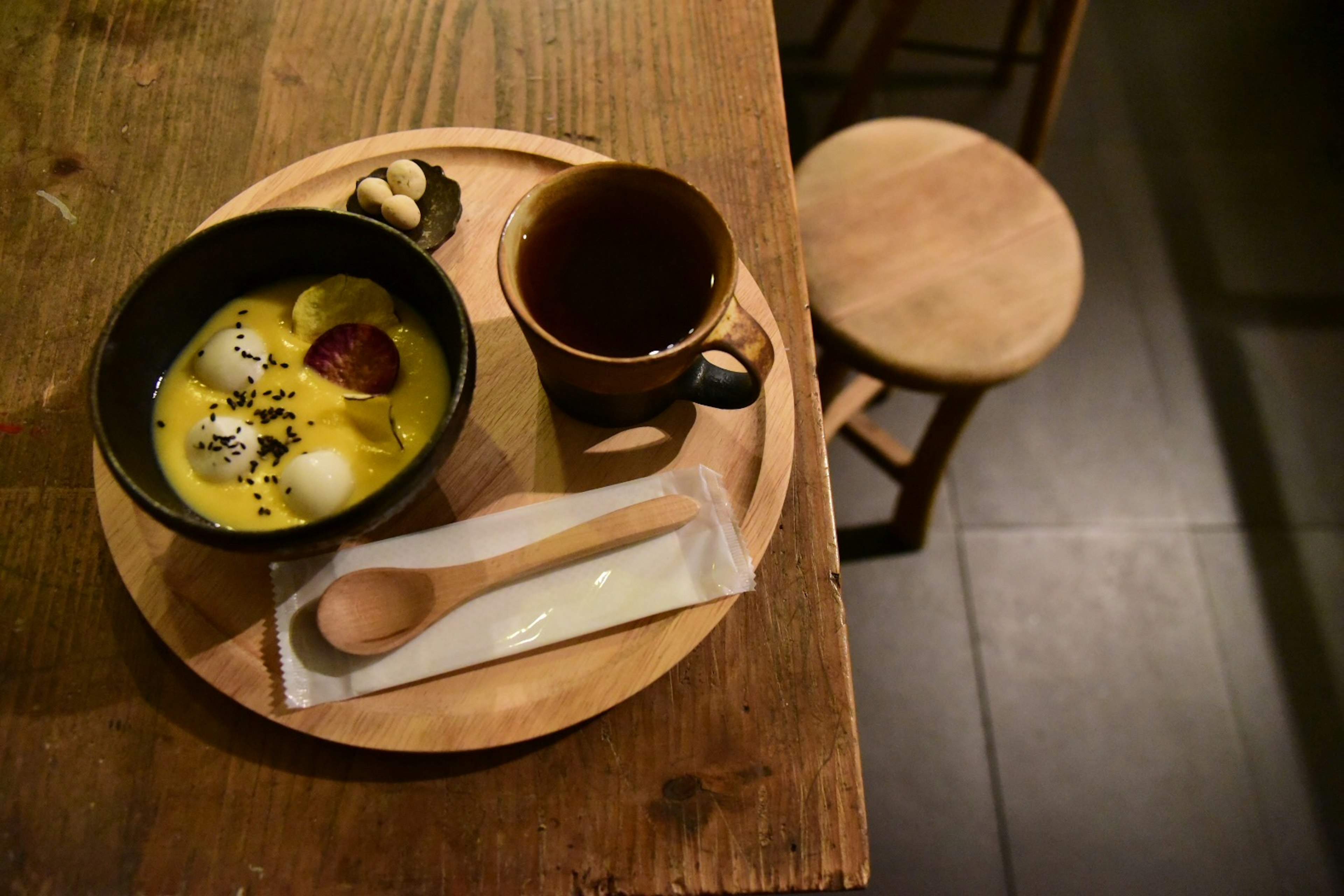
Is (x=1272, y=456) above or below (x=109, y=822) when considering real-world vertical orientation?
below

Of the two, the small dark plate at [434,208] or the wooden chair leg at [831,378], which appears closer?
the small dark plate at [434,208]

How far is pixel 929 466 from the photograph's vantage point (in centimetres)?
156

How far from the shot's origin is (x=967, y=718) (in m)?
1.73

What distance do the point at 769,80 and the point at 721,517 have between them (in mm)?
600

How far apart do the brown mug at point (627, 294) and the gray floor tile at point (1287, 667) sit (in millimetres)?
1685

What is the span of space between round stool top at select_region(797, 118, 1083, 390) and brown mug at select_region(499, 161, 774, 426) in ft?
1.85

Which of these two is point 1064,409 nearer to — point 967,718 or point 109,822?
point 967,718

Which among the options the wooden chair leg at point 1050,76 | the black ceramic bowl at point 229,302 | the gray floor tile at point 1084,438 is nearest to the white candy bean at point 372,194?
the black ceramic bowl at point 229,302

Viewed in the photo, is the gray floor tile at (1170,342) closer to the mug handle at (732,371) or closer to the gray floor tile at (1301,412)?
the gray floor tile at (1301,412)

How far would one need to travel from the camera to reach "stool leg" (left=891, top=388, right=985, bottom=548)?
1.38 meters

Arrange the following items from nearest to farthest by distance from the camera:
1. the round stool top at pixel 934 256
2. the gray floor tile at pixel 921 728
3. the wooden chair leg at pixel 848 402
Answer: the round stool top at pixel 934 256 < the wooden chair leg at pixel 848 402 < the gray floor tile at pixel 921 728

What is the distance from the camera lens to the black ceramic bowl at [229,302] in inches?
24.0

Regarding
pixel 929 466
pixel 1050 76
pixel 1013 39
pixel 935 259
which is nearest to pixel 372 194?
pixel 935 259

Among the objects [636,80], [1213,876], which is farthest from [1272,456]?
[636,80]
